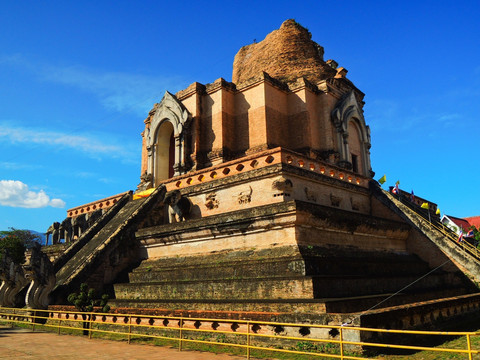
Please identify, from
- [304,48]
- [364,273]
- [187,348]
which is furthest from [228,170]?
[304,48]

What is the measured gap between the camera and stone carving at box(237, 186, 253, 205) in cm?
1289

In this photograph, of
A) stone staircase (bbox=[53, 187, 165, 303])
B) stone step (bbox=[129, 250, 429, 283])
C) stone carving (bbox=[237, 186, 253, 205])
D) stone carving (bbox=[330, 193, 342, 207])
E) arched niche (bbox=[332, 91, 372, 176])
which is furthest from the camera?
arched niche (bbox=[332, 91, 372, 176])

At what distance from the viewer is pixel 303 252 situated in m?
9.82

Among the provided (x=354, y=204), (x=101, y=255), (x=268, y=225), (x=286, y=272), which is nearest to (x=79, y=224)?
(x=101, y=255)

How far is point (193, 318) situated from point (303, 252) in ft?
9.85

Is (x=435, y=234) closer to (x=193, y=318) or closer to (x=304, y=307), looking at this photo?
(x=304, y=307)

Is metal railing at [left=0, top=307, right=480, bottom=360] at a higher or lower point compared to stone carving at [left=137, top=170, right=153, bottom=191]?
lower

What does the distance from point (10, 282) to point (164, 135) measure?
10.3 meters

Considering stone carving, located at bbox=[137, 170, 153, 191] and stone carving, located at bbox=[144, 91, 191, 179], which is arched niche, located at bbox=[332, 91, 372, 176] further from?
stone carving, located at bbox=[137, 170, 153, 191]

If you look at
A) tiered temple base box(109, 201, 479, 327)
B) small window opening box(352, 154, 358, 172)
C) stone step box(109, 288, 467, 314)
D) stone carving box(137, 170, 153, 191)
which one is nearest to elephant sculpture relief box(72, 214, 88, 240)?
stone carving box(137, 170, 153, 191)

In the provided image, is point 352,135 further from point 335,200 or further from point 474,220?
point 474,220

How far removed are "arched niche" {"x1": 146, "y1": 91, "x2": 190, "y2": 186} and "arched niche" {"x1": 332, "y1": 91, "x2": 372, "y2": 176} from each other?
729cm

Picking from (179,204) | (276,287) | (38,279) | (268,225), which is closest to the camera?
(276,287)

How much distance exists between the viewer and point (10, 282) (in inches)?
552
